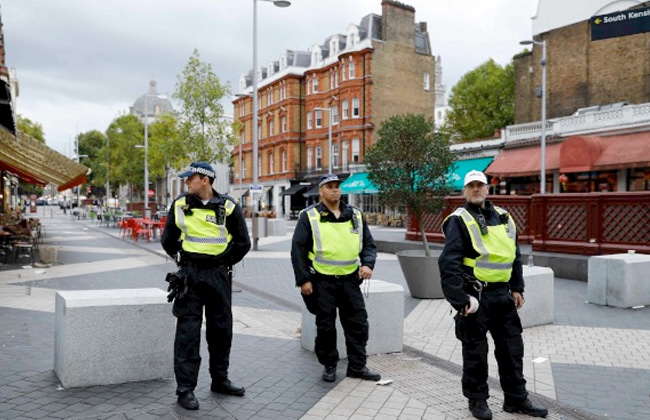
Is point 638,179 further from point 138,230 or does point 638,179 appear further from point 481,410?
point 481,410

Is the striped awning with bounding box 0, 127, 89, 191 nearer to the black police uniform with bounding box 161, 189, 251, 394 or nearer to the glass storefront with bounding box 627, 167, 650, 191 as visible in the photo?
the black police uniform with bounding box 161, 189, 251, 394

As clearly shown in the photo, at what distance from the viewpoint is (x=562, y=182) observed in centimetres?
2725

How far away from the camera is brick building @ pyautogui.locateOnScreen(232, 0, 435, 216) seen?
46.1m

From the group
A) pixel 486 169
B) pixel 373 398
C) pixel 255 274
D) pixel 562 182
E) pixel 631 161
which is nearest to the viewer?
pixel 373 398

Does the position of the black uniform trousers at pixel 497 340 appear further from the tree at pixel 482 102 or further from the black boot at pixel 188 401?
the tree at pixel 482 102

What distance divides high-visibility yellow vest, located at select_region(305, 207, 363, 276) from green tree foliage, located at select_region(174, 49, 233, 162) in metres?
20.3

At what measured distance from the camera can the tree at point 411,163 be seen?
1097cm

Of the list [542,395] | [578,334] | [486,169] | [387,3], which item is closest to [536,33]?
[486,169]

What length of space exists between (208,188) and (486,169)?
2847 cm

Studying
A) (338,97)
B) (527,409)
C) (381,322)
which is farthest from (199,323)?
(338,97)

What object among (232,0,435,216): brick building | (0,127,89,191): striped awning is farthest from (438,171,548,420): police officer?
(232,0,435,216): brick building

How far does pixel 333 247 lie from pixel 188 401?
6.00ft

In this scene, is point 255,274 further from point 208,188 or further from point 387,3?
point 387,3

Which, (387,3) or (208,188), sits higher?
(387,3)
